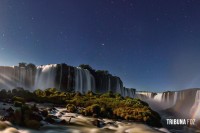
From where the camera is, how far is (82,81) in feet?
244

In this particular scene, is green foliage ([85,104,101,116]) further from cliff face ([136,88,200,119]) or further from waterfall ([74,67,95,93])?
cliff face ([136,88,200,119])

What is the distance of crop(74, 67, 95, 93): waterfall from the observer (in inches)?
2869

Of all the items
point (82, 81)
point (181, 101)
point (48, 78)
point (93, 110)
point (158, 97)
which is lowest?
point (93, 110)

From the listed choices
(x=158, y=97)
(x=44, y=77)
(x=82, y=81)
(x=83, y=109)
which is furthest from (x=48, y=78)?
(x=83, y=109)

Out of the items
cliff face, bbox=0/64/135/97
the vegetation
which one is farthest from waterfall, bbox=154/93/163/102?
the vegetation

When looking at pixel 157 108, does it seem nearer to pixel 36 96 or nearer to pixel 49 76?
pixel 49 76

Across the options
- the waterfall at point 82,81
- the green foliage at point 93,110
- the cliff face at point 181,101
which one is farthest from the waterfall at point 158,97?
the green foliage at point 93,110

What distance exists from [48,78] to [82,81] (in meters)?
8.51

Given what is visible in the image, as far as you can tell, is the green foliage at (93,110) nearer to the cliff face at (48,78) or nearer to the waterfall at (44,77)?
the cliff face at (48,78)

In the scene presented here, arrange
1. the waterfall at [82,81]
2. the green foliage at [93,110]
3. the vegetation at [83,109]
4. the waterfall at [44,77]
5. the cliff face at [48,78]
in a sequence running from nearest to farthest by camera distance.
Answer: the vegetation at [83,109] < the green foliage at [93,110] < the cliff face at [48,78] < the waterfall at [44,77] < the waterfall at [82,81]

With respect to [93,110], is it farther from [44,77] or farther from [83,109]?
[44,77]

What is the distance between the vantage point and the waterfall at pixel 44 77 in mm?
70188

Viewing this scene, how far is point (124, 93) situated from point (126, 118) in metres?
66.3

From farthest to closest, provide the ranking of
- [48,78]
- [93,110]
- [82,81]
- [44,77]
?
[82,81] < [44,77] < [48,78] < [93,110]
